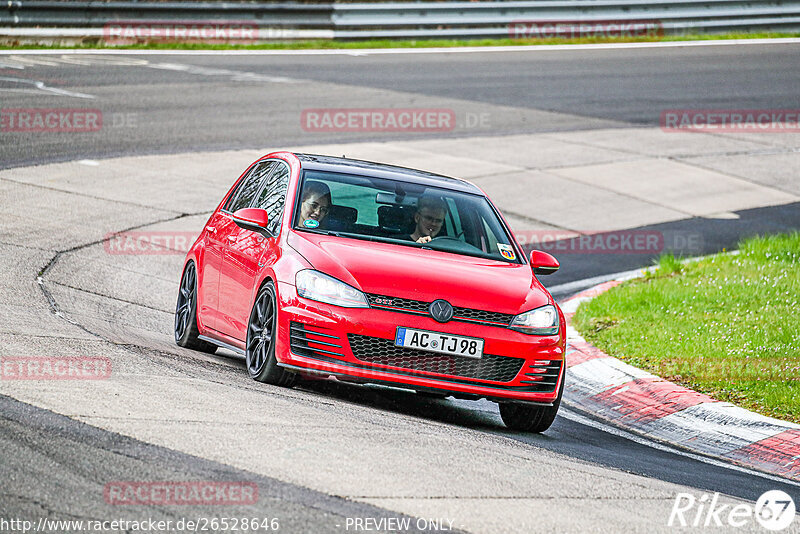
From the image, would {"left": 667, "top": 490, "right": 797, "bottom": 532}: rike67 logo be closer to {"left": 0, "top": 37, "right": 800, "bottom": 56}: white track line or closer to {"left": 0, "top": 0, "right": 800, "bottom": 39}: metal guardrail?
{"left": 0, "top": 37, "right": 800, "bottom": 56}: white track line

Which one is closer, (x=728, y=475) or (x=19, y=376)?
(x=19, y=376)

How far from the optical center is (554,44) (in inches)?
1257

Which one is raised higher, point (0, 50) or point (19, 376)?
point (0, 50)

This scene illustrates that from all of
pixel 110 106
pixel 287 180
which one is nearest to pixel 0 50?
pixel 110 106

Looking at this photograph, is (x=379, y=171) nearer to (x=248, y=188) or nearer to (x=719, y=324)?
(x=248, y=188)

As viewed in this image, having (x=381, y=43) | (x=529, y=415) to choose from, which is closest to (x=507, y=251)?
(x=529, y=415)

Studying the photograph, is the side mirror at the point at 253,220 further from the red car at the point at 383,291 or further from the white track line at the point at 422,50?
the white track line at the point at 422,50

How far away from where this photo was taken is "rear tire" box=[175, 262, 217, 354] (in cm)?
953

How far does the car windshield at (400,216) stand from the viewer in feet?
28.0

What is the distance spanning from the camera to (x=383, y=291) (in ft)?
24.8

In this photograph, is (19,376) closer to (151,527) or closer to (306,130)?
(151,527)

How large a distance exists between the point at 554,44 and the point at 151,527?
28.5m

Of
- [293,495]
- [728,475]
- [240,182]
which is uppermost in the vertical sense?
[240,182]

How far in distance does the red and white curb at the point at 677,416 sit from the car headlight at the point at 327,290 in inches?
95.8
